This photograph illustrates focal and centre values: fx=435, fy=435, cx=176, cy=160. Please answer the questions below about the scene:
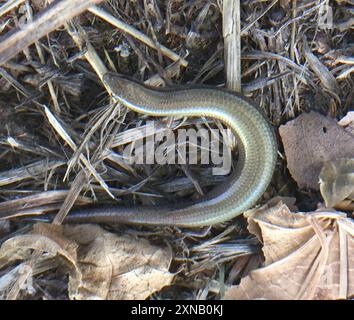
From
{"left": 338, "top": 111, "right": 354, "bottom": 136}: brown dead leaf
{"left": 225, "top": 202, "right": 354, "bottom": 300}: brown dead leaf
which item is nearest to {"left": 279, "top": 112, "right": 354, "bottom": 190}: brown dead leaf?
{"left": 338, "top": 111, "right": 354, "bottom": 136}: brown dead leaf

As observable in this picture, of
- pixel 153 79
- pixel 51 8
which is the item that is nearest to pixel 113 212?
pixel 153 79

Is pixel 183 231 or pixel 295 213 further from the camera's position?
pixel 183 231

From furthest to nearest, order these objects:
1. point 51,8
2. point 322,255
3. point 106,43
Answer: point 106,43
point 322,255
point 51,8

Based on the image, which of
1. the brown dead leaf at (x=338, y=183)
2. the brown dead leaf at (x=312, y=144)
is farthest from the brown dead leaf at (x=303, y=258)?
the brown dead leaf at (x=312, y=144)

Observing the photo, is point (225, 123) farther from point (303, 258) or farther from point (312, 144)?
point (303, 258)

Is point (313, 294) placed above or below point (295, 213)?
below

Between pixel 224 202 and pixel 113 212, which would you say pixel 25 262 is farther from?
pixel 224 202

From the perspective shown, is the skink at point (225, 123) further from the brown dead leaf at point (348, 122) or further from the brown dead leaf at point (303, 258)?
the brown dead leaf at point (348, 122)

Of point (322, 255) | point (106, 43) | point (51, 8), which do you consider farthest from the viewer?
point (106, 43)

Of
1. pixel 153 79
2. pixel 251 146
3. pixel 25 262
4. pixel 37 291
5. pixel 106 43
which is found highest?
pixel 106 43
